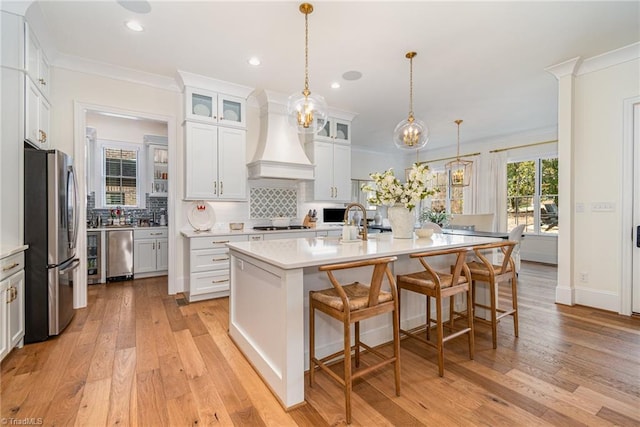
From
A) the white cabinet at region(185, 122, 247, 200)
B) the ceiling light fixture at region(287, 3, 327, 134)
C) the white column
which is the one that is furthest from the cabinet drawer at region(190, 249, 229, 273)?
the white column

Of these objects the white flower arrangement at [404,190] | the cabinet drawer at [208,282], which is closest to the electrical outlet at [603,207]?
the white flower arrangement at [404,190]

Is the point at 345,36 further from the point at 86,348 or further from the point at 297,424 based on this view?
the point at 86,348

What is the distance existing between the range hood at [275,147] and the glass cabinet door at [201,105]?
714mm

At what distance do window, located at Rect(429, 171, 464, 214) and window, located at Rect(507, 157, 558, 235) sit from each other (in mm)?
1149

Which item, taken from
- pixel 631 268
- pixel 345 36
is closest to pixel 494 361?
pixel 631 268

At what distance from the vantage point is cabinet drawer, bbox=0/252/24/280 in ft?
7.01

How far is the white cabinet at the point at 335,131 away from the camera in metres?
5.20

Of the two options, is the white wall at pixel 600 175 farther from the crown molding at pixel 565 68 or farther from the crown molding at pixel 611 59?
the crown molding at pixel 565 68

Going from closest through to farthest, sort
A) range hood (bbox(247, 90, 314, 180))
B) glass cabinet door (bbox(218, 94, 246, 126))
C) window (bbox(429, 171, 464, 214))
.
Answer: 1. glass cabinet door (bbox(218, 94, 246, 126))
2. range hood (bbox(247, 90, 314, 180))
3. window (bbox(429, 171, 464, 214))

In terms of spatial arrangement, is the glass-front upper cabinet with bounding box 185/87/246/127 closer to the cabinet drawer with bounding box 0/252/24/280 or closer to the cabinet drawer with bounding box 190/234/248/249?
the cabinet drawer with bounding box 190/234/248/249

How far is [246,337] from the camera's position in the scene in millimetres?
2379

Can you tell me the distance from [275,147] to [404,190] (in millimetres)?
2485

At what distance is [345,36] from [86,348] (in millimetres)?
3650

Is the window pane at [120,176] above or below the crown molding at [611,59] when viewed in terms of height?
below
